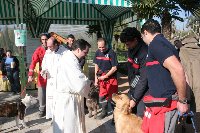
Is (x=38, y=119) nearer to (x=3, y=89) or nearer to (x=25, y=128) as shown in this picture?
(x=25, y=128)

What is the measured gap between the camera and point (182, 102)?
2871 millimetres

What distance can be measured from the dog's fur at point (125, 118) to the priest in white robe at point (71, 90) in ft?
2.05

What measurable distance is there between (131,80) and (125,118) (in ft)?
2.09

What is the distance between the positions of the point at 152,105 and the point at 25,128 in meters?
3.92

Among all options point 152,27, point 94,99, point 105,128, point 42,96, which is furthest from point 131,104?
point 42,96

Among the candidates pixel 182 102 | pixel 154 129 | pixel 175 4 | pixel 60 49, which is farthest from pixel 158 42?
pixel 175 4

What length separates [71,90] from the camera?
4402 millimetres

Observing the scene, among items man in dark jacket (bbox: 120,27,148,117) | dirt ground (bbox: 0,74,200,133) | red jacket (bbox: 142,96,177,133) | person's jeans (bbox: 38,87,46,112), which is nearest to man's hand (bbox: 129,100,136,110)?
man in dark jacket (bbox: 120,27,148,117)

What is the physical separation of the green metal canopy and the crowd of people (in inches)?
323

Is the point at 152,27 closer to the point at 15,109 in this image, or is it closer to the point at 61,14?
the point at 15,109

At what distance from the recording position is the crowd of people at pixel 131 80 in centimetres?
291

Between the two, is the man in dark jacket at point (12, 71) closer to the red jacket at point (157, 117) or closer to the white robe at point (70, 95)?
the white robe at point (70, 95)

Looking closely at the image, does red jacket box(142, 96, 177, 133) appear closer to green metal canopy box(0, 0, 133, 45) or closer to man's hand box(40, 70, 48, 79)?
man's hand box(40, 70, 48, 79)

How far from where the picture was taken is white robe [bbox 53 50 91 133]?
428 cm
